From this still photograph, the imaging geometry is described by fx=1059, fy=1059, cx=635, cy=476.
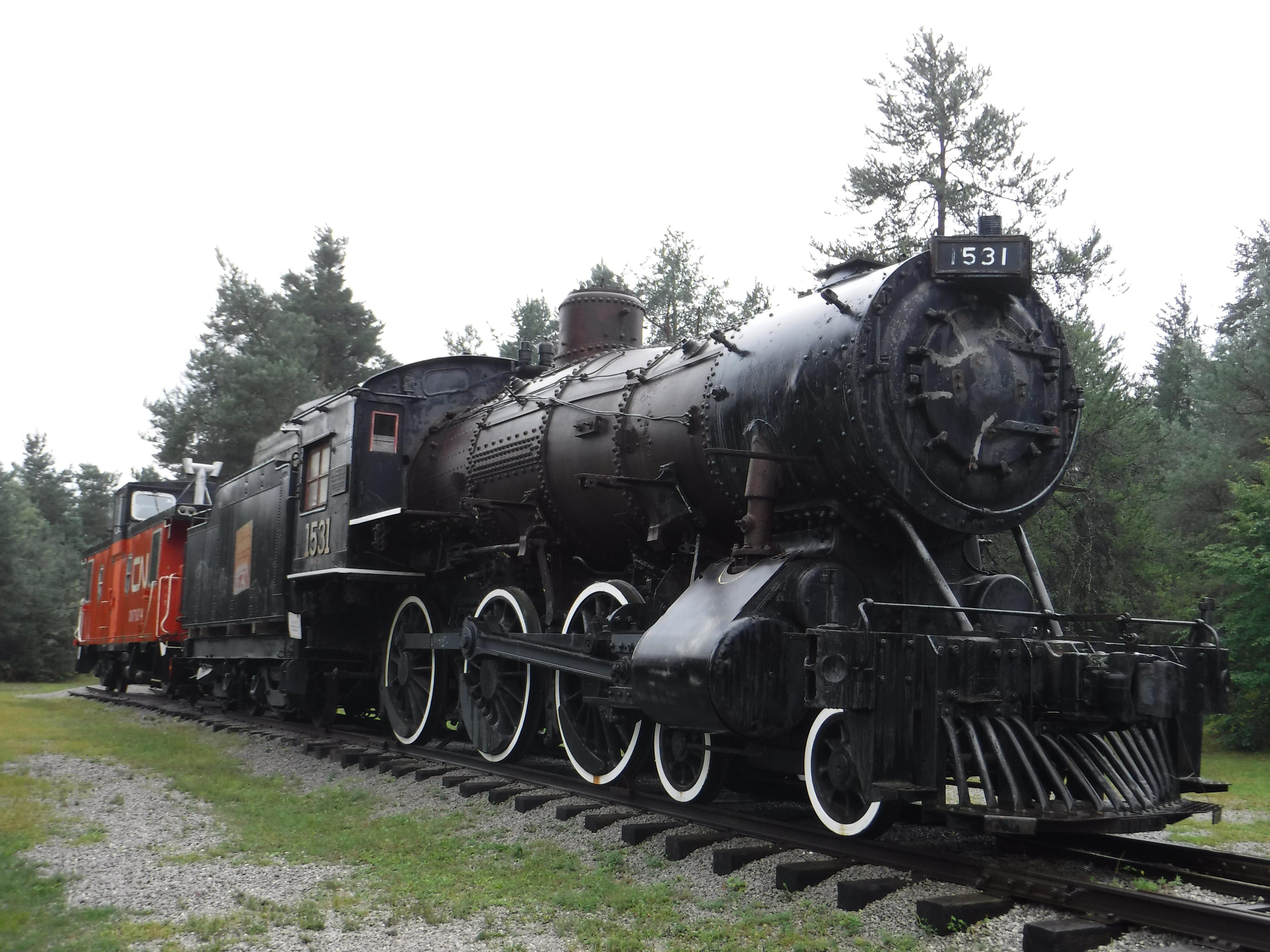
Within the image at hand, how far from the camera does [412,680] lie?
1025 cm

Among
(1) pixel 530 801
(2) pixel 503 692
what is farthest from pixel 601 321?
(1) pixel 530 801

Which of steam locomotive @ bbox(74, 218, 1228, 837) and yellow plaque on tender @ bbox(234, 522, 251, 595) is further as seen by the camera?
yellow plaque on tender @ bbox(234, 522, 251, 595)

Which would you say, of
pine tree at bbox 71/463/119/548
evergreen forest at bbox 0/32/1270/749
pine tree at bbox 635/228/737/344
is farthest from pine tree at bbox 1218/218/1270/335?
pine tree at bbox 71/463/119/548

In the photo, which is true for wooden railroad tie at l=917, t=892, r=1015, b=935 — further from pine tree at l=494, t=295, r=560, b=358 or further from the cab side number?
pine tree at l=494, t=295, r=560, b=358

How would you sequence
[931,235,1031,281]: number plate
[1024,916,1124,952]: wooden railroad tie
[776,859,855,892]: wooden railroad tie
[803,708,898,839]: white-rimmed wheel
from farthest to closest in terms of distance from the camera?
[931,235,1031,281]: number plate, [803,708,898,839]: white-rimmed wheel, [776,859,855,892]: wooden railroad tie, [1024,916,1124,952]: wooden railroad tie

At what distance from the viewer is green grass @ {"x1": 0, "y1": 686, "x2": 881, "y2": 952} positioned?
14.3ft

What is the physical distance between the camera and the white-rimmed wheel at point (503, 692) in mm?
8344

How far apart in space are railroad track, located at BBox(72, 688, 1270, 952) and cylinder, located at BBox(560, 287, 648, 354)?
12.3ft

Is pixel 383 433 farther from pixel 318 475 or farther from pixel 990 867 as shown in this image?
pixel 990 867

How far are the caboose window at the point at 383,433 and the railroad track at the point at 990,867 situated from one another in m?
3.42

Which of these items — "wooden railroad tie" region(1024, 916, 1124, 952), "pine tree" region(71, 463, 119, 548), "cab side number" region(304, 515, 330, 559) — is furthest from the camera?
"pine tree" region(71, 463, 119, 548)

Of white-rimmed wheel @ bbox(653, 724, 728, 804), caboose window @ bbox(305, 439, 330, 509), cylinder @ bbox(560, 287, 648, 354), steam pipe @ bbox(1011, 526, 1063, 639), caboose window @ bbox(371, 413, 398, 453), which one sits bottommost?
white-rimmed wheel @ bbox(653, 724, 728, 804)

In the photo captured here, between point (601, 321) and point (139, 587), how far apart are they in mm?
13348

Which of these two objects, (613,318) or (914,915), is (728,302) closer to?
(613,318)
